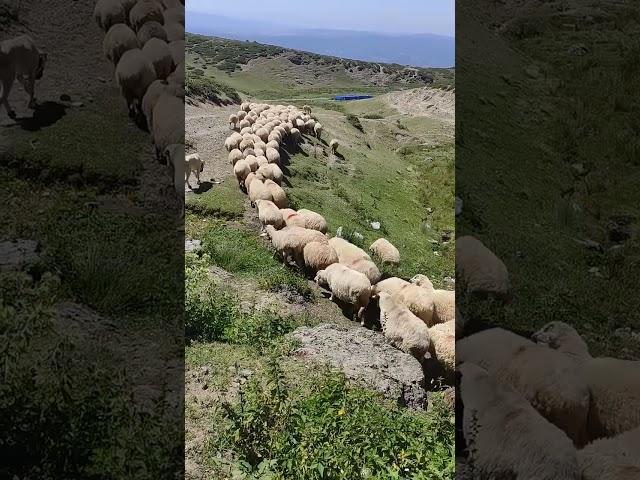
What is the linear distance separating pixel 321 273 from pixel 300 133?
10.4 m

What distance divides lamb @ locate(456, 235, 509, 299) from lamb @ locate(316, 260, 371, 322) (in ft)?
3.80

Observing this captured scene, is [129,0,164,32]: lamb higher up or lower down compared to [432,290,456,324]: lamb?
higher up

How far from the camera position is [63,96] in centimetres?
963

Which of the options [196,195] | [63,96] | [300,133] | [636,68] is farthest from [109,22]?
[636,68]

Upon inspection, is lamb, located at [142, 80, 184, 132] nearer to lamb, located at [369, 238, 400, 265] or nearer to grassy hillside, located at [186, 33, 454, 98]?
lamb, located at [369, 238, 400, 265]

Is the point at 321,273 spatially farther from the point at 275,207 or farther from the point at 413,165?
the point at 413,165

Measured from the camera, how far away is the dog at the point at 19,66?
340 inches

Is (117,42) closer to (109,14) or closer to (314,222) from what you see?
(109,14)

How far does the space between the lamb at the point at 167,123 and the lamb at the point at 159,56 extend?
1.48m

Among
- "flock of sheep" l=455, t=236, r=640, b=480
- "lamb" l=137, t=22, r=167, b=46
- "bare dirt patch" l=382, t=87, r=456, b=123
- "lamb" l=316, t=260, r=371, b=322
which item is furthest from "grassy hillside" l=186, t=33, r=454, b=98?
"flock of sheep" l=455, t=236, r=640, b=480

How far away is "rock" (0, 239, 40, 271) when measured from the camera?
18.8 feet

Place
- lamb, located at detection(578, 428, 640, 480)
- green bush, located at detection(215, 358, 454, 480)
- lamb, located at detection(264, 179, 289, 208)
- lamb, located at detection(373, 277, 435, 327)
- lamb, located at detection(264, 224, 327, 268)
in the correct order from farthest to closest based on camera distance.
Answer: lamb, located at detection(264, 179, 289, 208) < lamb, located at detection(264, 224, 327, 268) < lamb, located at detection(373, 277, 435, 327) < green bush, located at detection(215, 358, 454, 480) < lamb, located at detection(578, 428, 640, 480)

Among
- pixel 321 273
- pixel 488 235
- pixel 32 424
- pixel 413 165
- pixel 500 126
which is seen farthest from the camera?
pixel 413 165

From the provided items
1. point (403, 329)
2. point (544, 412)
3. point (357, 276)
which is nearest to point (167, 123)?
point (357, 276)
